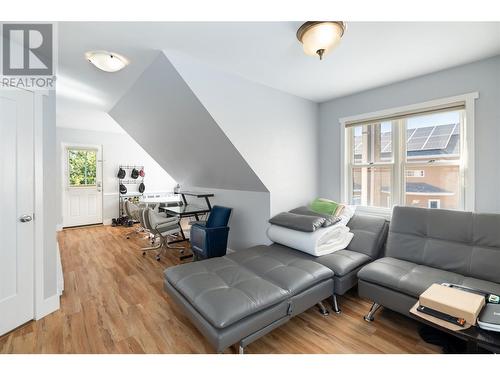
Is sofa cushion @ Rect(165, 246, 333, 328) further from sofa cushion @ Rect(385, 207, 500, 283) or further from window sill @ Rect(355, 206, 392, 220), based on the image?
window sill @ Rect(355, 206, 392, 220)

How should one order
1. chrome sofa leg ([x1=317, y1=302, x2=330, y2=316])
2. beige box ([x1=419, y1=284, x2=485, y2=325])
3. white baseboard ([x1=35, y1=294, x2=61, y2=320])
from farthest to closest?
1. chrome sofa leg ([x1=317, y1=302, x2=330, y2=316])
2. white baseboard ([x1=35, y1=294, x2=61, y2=320])
3. beige box ([x1=419, y1=284, x2=485, y2=325])

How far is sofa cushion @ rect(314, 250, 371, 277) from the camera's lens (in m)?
2.14

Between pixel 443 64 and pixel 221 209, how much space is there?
10.2 feet

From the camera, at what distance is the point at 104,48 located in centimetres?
204

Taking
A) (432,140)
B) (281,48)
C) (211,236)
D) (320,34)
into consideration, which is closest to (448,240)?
(432,140)

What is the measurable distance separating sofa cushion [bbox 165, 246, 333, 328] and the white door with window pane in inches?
191

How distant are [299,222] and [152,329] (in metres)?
1.72

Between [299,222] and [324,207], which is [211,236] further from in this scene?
[324,207]

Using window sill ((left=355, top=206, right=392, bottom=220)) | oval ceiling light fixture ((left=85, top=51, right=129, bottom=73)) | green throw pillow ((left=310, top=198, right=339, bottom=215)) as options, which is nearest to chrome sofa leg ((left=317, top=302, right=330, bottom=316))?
green throw pillow ((left=310, top=198, right=339, bottom=215))

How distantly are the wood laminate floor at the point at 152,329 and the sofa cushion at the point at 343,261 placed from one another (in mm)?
395

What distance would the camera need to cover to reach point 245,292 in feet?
5.44
